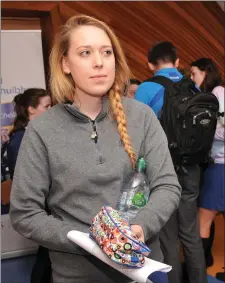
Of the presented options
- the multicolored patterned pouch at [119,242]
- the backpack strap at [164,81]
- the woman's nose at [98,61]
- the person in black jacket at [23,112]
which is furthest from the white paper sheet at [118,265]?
the person in black jacket at [23,112]

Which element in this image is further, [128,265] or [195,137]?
[195,137]

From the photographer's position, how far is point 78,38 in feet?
4.83

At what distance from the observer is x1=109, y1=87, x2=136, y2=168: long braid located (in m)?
1.46

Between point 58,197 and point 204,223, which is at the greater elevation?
point 58,197

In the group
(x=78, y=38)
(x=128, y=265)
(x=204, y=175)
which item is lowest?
(x=204, y=175)

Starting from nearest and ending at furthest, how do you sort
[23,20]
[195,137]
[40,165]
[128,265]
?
[128,265] < [40,165] < [195,137] < [23,20]

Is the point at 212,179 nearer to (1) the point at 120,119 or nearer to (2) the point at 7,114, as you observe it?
(2) the point at 7,114

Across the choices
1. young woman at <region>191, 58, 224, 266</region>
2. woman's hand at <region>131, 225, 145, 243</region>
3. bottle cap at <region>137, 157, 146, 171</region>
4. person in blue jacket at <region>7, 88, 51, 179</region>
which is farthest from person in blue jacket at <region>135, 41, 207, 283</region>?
woman's hand at <region>131, 225, 145, 243</region>

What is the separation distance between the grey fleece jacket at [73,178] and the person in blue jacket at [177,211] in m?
1.49

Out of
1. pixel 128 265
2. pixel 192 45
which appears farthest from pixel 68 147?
pixel 192 45

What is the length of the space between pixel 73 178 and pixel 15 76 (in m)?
2.99

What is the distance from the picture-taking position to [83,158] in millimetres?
1422

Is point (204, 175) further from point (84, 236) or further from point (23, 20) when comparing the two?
point (84, 236)

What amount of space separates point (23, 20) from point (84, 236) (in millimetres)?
3616
